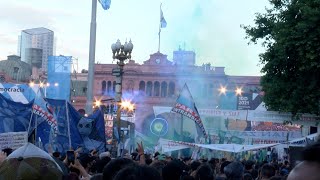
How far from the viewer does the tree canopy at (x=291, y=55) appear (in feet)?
71.0

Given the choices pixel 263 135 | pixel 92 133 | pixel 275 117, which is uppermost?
pixel 275 117

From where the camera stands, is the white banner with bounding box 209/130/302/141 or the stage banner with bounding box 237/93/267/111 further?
the stage banner with bounding box 237/93/267/111

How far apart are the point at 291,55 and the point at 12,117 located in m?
12.3

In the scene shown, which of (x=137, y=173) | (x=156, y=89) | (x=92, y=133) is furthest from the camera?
(x=156, y=89)

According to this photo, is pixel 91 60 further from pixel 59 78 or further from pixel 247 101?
pixel 247 101

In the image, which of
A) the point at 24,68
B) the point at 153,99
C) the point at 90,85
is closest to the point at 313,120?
the point at 90,85

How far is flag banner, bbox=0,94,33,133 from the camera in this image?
14.1 metres

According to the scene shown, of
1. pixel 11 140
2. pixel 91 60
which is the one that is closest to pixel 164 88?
pixel 91 60

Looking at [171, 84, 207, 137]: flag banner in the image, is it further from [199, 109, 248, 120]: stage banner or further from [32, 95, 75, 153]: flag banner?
[199, 109, 248, 120]: stage banner

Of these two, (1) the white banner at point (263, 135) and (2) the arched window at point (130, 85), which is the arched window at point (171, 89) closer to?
(2) the arched window at point (130, 85)

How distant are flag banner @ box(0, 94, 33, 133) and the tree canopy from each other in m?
11.0

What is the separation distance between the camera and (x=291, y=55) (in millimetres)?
22781

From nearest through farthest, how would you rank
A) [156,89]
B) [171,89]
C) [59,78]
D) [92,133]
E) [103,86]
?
[92,133] < [59,78] < [171,89] < [156,89] < [103,86]

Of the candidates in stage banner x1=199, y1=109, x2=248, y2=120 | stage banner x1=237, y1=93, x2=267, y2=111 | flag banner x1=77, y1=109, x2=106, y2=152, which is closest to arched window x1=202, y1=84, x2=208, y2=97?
stage banner x1=237, y1=93, x2=267, y2=111
